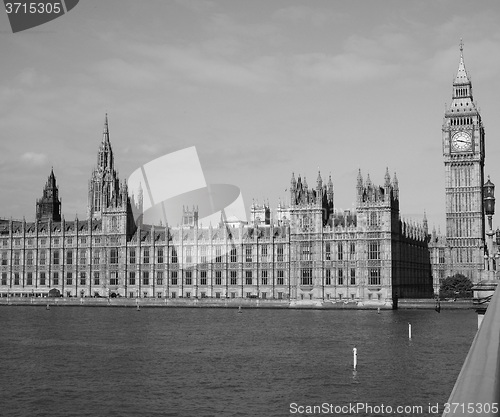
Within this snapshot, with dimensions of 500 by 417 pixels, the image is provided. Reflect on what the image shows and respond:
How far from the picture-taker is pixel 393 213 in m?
125

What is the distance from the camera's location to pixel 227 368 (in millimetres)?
47438

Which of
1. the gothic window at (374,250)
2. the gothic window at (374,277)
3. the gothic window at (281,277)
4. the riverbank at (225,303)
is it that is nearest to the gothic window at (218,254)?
the riverbank at (225,303)

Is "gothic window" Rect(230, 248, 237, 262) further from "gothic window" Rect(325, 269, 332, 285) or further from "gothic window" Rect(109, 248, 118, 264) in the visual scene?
"gothic window" Rect(109, 248, 118, 264)

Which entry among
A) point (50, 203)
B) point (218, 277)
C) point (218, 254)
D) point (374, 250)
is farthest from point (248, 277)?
point (50, 203)

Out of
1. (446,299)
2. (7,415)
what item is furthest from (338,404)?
(446,299)

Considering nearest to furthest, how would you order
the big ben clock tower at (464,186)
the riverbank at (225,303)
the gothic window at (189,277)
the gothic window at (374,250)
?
the riverbank at (225,303)
the gothic window at (374,250)
the gothic window at (189,277)
the big ben clock tower at (464,186)

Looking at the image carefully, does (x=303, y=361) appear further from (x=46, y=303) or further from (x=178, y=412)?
(x=46, y=303)

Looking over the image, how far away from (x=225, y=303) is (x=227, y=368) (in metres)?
78.2

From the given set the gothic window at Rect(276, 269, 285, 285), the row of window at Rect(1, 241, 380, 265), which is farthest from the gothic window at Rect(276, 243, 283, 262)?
the gothic window at Rect(276, 269, 285, 285)

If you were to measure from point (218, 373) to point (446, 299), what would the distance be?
81.5 meters

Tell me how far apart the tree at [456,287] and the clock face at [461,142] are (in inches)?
1164

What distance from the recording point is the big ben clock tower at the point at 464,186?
145375mm

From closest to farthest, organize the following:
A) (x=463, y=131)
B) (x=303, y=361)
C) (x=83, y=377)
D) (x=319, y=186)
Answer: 1. (x=83, y=377)
2. (x=303, y=361)
3. (x=319, y=186)
4. (x=463, y=131)

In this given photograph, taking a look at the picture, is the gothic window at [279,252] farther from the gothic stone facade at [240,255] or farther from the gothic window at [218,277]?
the gothic window at [218,277]
